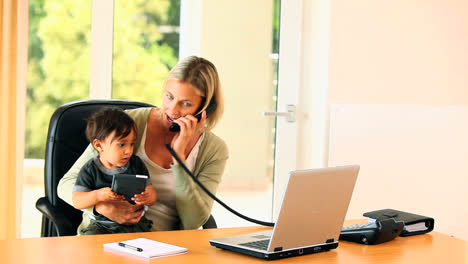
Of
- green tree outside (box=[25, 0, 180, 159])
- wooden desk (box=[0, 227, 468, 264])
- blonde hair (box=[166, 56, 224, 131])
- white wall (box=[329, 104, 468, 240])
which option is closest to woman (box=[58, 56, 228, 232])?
blonde hair (box=[166, 56, 224, 131])

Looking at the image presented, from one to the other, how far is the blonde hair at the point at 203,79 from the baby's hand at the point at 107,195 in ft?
1.31

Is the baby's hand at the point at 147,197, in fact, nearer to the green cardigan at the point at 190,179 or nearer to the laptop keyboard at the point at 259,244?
the green cardigan at the point at 190,179

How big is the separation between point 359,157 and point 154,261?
194cm

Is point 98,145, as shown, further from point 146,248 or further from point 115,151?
point 146,248

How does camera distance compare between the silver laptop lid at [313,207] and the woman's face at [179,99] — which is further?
the woman's face at [179,99]

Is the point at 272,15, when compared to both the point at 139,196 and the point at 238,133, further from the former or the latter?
the point at 139,196

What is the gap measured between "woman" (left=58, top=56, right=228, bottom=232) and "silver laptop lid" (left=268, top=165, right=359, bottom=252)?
0.56m

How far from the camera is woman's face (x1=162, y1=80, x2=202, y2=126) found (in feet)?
6.32

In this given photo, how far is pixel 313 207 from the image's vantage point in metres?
1.45

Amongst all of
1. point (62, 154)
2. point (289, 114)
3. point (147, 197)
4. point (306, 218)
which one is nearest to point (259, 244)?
point (306, 218)

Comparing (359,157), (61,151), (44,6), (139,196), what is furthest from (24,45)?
(359,157)

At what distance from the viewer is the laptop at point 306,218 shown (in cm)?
139

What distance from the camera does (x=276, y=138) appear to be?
3.24 m

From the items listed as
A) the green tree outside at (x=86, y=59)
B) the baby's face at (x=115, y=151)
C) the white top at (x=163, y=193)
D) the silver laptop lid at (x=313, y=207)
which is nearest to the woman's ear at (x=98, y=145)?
the baby's face at (x=115, y=151)
